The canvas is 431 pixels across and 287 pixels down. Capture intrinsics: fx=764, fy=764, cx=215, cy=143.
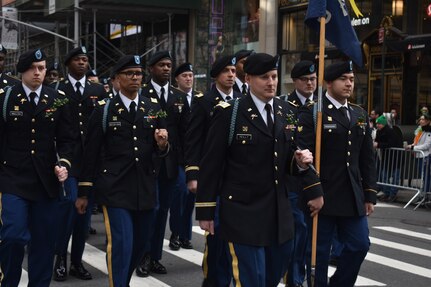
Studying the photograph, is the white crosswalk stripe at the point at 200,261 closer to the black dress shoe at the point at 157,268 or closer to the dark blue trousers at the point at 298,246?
the black dress shoe at the point at 157,268

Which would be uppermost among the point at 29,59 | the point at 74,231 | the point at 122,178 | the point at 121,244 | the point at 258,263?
the point at 29,59

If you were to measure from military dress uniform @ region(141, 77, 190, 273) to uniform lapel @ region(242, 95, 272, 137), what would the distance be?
333 centimetres

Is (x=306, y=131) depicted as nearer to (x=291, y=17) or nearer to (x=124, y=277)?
(x=124, y=277)

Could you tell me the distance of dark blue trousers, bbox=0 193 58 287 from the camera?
6227 mm

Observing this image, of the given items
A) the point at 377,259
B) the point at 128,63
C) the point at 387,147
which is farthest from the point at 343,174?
the point at 387,147

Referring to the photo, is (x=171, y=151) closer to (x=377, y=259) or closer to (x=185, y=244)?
(x=185, y=244)

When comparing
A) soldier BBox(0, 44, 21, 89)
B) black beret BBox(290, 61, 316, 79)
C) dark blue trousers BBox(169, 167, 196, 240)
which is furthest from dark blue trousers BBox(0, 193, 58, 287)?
dark blue trousers BBox(169, 167, 196, 240)

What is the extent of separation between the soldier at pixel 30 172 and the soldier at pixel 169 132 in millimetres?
1992

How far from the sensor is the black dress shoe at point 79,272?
802cm

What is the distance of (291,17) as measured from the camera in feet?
95.6

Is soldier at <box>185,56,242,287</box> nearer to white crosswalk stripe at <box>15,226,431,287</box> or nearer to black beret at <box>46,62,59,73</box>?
white crosswalk stripe at <box>15,226,431,287</box>

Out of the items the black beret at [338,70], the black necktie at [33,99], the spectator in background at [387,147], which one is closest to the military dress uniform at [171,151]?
the black necktie at [33,99]

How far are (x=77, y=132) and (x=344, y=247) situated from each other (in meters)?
3.34

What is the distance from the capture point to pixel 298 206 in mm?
7074
